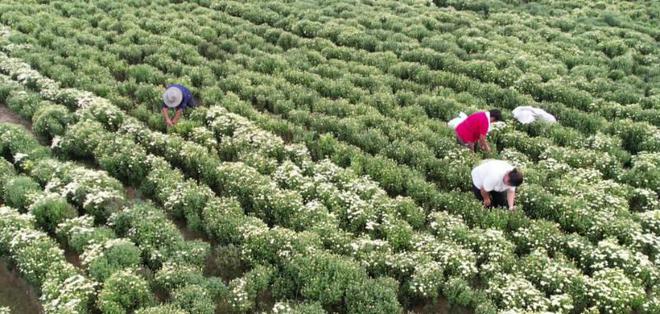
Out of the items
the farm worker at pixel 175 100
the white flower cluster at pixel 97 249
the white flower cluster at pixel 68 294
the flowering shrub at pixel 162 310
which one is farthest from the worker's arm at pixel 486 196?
the farm worker at pixel 175 100

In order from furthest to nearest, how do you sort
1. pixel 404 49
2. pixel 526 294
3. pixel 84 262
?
pixel 404 49, pixel 84 262, pixel 526 294

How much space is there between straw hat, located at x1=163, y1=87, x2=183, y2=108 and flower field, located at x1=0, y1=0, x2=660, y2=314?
57 centimetres

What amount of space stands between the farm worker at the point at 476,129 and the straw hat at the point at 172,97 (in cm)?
701

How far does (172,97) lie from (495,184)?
27.1 ft

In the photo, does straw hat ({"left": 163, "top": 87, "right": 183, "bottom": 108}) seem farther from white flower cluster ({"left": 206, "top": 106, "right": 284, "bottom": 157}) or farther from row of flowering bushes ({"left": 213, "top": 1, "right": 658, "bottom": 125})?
row of flowering bushes ({"left": 213, "top": 1, "right": 658, "bottom": 125})

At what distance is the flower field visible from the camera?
9.52 metres

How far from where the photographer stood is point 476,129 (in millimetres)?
12695

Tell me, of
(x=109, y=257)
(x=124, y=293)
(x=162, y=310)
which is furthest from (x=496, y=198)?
(x=109, y=257)

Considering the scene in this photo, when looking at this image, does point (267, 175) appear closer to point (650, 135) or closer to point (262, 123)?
point (262, 123)

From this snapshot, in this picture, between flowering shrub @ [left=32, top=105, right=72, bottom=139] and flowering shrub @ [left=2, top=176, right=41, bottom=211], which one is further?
flowering shrub @ [left=32, top=105, right=72, bottom=139]

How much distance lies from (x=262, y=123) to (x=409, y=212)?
4.99 meters

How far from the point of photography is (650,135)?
1366cm

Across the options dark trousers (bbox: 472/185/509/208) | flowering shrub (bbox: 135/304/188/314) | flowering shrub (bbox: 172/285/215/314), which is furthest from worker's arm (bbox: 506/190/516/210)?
flowering shrub (bbox: 135/304/188/314)

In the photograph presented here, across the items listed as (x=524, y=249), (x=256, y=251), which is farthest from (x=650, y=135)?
(x=256, y=251)
